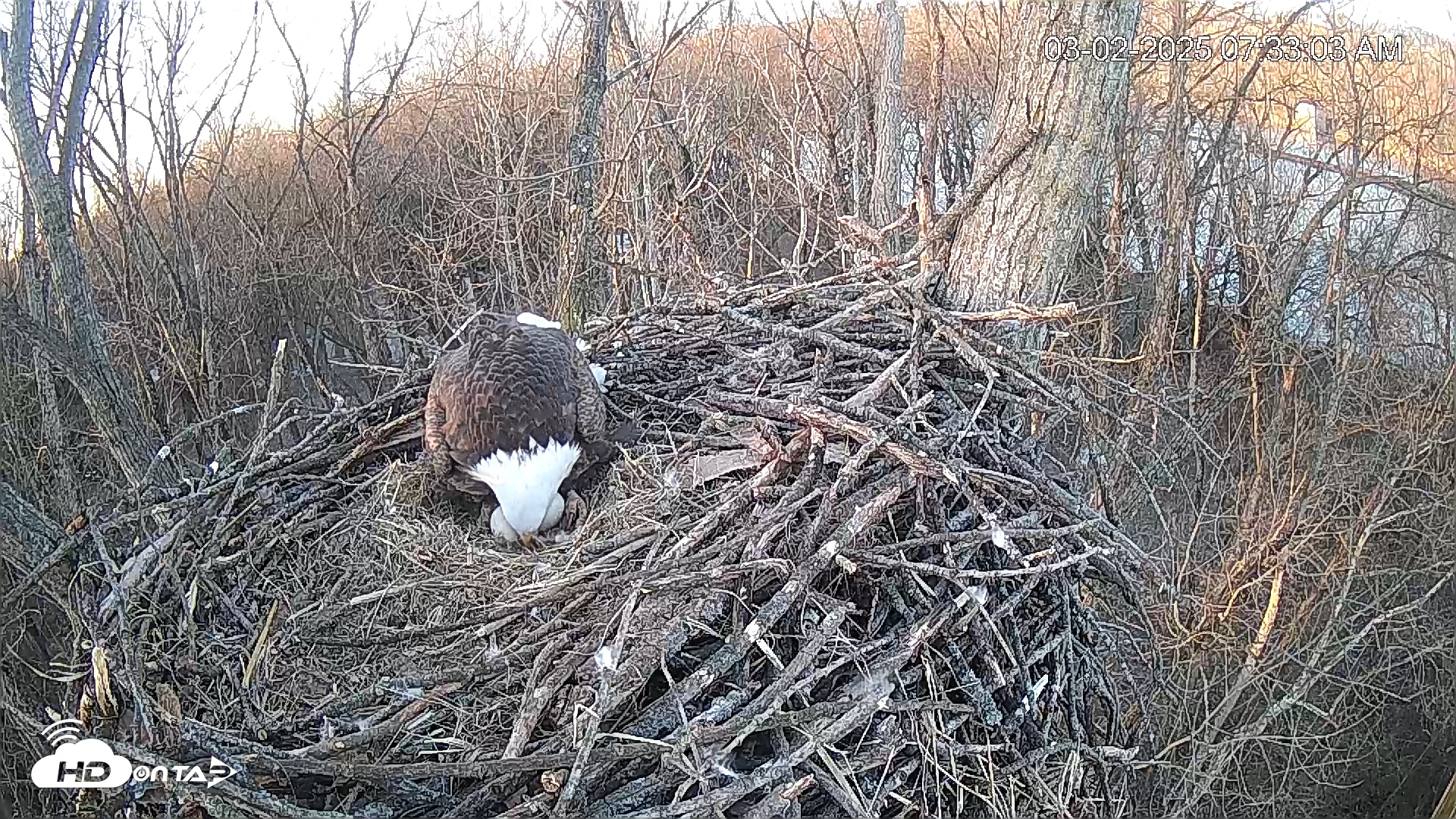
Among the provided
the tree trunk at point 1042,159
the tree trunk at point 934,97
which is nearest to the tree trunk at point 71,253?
the tree trunk at point 1042,159

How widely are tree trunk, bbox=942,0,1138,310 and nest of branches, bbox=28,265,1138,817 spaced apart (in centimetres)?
17

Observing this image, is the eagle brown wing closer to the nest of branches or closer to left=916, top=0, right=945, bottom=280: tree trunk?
the nest of branches

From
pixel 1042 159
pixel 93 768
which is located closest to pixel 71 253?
pixel 93 768

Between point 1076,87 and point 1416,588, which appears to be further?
point 1416,588

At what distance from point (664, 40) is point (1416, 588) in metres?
2.71

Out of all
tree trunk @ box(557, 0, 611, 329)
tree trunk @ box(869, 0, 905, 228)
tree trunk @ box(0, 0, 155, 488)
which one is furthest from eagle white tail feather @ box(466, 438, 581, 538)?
tree trunk @ box(869, 0, 905, 228)

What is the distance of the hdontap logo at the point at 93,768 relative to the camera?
1.25m

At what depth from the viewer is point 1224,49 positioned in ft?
8.64

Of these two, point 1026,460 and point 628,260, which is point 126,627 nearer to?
point 1026,460

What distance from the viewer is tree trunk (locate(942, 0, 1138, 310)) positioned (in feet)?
6.13

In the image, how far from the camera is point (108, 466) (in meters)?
2.13

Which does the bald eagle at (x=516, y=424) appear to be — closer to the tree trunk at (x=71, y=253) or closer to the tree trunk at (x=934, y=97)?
the tree trunk at (x=71, y=253)

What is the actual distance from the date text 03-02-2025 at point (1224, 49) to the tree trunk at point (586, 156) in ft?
4.54

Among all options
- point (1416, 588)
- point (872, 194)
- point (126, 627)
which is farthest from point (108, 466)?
point (1416, 588)
